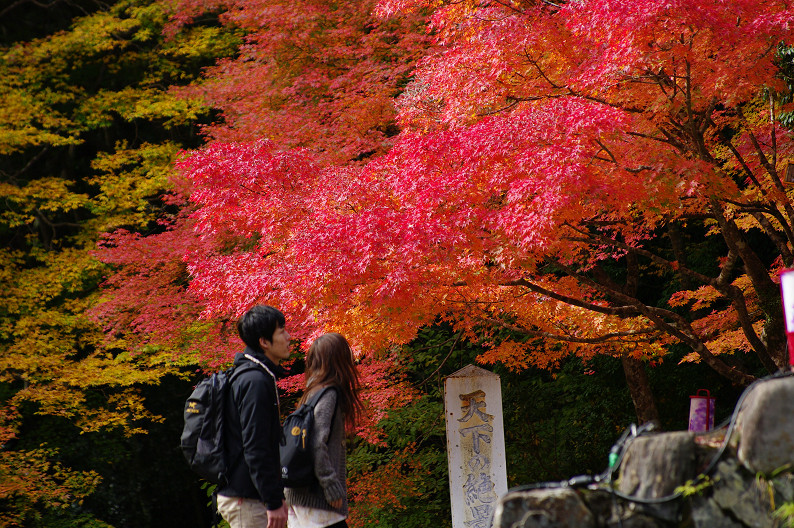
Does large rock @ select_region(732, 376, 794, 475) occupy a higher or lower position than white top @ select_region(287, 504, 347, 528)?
higher

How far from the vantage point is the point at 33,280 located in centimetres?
938

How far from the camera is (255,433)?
2604 millimetres

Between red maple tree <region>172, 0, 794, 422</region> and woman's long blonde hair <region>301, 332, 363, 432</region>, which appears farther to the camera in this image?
red maple tree <region>172, 0, 794, 422</region>

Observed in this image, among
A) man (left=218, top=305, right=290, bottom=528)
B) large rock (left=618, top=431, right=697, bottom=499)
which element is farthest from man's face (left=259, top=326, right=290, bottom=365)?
large rock (left=618, top=431, right=697, bottom=499)

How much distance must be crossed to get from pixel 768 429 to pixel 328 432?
1569mm

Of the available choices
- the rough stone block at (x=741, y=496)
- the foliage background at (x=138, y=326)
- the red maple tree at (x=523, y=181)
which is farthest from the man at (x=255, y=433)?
the foliage background at (x=138, y=326)

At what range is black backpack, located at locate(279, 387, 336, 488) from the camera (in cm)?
287

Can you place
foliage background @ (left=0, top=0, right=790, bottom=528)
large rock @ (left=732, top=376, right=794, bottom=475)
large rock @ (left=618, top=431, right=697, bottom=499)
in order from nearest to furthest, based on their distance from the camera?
large rock @ (left=732, top=376, right=794, bottom=475)
large rock @ (left=618, top=431, right=697, bottom=499)
foliage background @ (left=0, top=0, right=790, bottom=528)

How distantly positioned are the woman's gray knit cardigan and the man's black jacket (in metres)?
0.22

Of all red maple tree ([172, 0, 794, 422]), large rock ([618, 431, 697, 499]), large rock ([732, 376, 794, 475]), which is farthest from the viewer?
red maple tree ([172, 0, 794, 422])

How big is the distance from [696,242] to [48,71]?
920 cm

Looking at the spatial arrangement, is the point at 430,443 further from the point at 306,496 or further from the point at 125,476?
the point at 306,496

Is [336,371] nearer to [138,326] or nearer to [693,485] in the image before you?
[693,485]

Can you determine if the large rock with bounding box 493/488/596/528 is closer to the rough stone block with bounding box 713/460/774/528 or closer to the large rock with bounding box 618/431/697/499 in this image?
the large rock with bounding box 618/431/697/499
